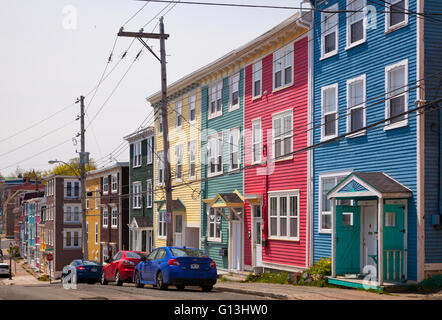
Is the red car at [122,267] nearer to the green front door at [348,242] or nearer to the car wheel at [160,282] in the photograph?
the car wheel at [160,282]

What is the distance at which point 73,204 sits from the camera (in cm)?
7550

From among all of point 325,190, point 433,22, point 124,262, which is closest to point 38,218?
point 124,262

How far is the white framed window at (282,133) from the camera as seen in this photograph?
27.2m

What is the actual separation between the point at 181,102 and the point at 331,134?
1664cm

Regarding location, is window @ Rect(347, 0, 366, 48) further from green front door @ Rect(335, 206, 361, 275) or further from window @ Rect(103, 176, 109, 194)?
window @ Rect(103, 176, 109, 194)

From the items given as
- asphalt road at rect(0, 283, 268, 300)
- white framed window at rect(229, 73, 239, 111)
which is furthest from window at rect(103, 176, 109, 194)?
asphalt road at rect(0, 283, 268, 300)

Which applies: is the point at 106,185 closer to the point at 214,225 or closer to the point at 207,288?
the point at 214,225

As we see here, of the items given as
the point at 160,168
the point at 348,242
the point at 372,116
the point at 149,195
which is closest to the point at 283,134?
the point at 372,116

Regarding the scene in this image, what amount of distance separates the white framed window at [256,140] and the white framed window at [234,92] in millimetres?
2425

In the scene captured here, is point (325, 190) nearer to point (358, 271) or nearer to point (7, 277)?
point (358, 271)

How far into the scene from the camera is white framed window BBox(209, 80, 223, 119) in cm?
3406

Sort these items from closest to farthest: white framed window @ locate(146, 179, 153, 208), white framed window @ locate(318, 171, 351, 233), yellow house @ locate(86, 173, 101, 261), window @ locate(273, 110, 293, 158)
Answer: white framed window @ locate(318, 171, 351, 233)
window @ locate(273, 110, 293, 158)
white framed window @ locate(146, 179, 153, 208)
yellow house @ locate(86, 173, 101, 261)

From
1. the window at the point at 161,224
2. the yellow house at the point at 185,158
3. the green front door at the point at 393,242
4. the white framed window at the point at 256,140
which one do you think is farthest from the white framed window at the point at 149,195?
the green front door at the point at 393,242

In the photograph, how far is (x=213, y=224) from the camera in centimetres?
3472
